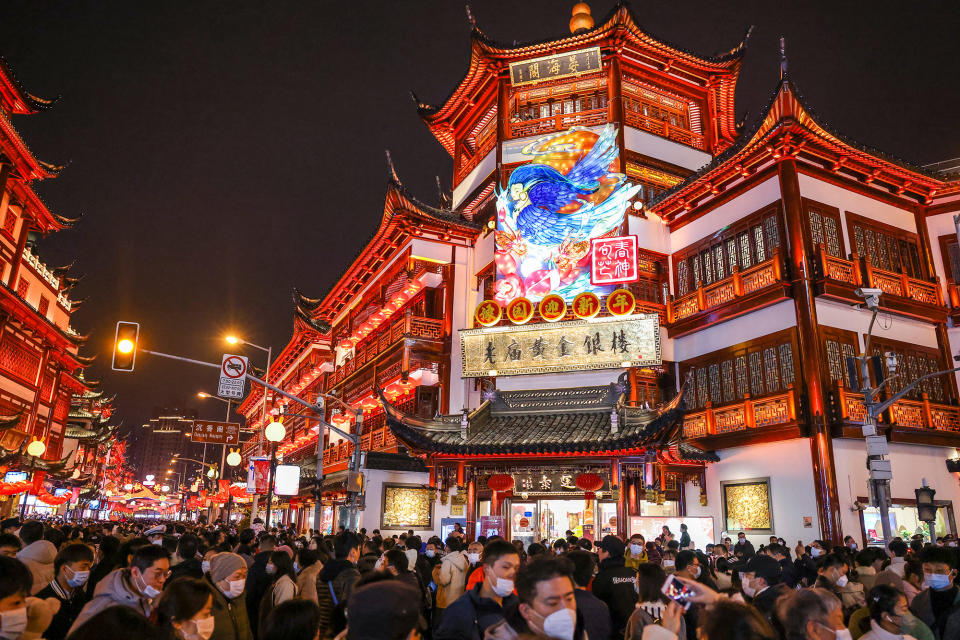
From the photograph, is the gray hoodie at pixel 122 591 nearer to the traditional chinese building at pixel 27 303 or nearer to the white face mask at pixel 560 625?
the white face mask at pixel 560 625

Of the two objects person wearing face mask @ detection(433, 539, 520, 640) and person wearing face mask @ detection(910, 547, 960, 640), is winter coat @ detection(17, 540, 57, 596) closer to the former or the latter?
person wearing face mask @ detection(433, 539, 520, 640)

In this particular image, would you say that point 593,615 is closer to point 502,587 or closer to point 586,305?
point 502,587

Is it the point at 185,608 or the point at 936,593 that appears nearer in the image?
the point at 185,608

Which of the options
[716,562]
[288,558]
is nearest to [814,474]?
[716,562]

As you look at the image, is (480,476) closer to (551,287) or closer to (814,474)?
(551,287)

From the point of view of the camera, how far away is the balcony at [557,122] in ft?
96.2

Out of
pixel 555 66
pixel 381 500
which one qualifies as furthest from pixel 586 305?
pixel 381 500

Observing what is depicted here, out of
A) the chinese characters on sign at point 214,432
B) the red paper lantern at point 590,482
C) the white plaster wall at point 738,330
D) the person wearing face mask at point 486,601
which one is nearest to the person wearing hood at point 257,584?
the person wearing face mask at point 486,601

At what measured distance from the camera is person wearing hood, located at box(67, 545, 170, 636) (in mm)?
5305

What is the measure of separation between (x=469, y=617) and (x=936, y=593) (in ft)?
18.8

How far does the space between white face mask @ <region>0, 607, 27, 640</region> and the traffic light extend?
501 inches

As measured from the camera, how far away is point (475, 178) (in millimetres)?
32688

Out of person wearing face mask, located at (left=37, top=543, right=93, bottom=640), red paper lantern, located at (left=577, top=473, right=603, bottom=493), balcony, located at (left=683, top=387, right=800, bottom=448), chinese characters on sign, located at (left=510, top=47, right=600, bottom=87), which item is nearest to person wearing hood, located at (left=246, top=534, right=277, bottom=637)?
person wearing face mask, located at (left=37, top=543, right=93, bottom=640)

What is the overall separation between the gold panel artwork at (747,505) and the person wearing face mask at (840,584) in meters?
13.5
